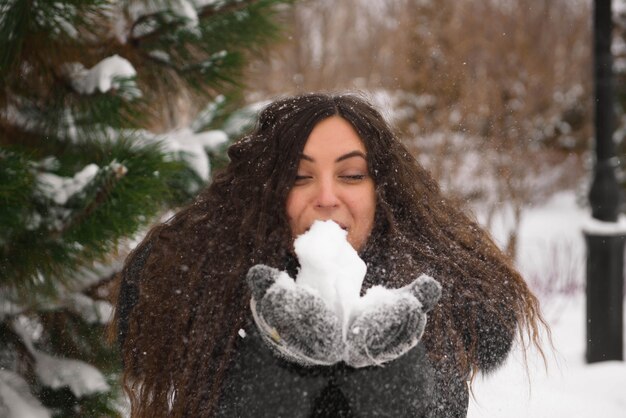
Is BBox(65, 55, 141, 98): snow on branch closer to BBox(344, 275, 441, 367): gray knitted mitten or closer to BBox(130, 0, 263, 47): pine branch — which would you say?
BBox(130, 0, 263, 47): pine branch

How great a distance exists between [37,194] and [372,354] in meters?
1.31

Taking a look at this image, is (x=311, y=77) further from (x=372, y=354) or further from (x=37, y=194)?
(x=372, y=354)

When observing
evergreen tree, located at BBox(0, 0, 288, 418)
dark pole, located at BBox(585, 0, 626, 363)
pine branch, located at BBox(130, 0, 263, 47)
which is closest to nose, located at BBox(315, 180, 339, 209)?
evergreen tree, located at BBox(0, 0, 288, 418)

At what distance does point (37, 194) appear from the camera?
2174mm

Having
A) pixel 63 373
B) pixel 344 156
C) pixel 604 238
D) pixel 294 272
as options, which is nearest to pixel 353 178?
pixel 344 156

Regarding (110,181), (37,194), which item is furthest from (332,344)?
(37,194)

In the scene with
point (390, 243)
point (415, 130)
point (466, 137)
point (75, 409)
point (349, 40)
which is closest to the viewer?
point (390, 243)

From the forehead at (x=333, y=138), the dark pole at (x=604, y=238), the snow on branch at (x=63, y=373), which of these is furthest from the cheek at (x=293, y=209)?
the dark pole at (x=604, y=238)

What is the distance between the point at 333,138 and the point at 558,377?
2715 mm

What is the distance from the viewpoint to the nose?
1580mm

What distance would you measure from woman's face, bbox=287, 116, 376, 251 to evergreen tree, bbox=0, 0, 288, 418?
64 centimetres

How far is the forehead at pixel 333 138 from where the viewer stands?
1.63m

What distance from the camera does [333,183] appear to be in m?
1.61

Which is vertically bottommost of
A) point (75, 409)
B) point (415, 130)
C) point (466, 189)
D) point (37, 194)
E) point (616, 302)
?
point (466, 189)
